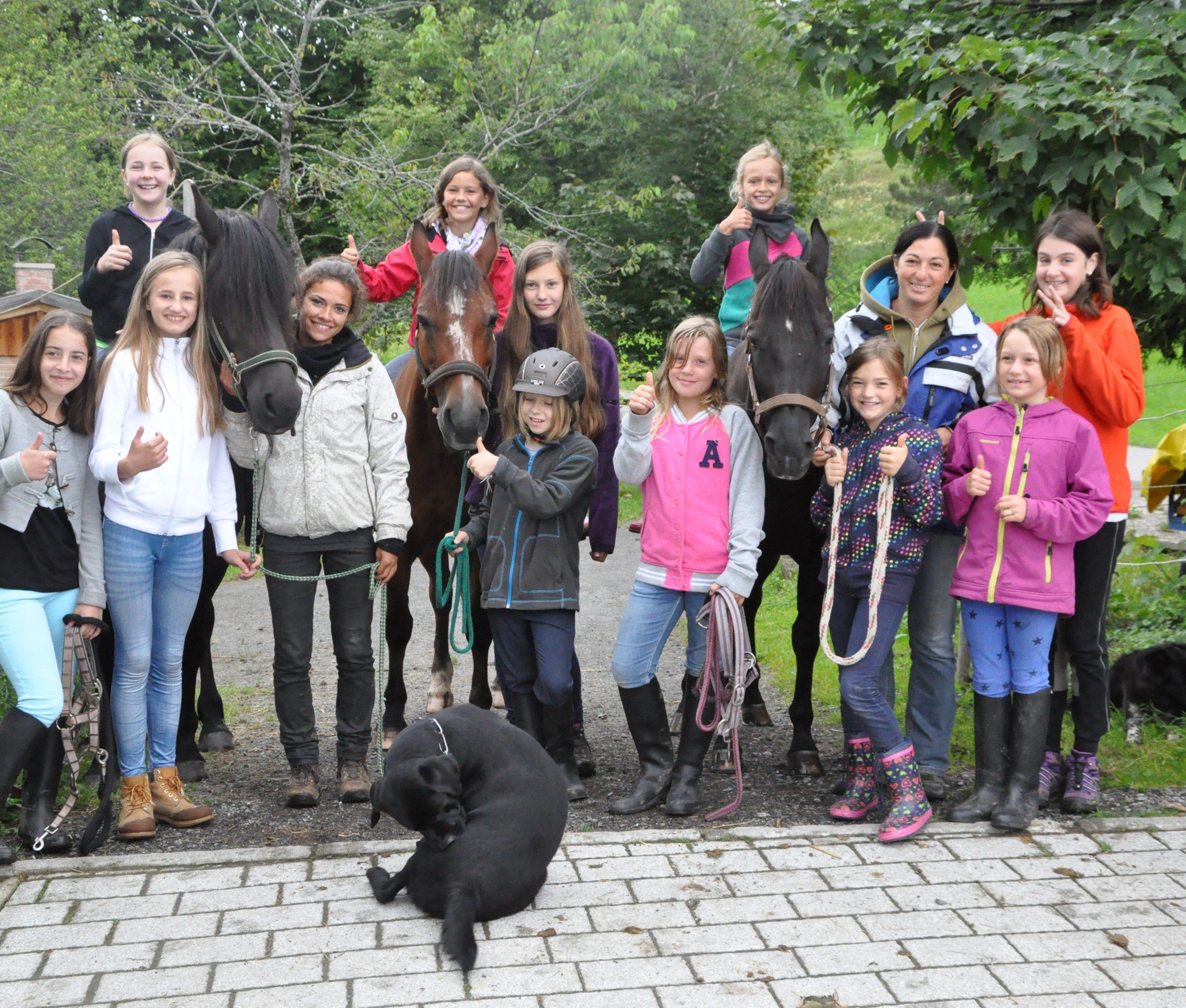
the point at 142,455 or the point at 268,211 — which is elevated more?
the point at 268,211

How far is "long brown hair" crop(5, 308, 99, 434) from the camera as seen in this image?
12.9 feet

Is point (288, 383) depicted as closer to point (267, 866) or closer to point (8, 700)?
point (267, 866)

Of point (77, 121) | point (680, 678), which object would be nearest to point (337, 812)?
point (680, 678)

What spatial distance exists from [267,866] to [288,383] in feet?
5.55

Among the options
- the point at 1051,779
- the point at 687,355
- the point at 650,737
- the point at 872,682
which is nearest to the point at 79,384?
the point at 687,355

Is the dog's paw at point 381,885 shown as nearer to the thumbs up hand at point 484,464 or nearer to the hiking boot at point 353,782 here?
the hiking boot at point 353,782

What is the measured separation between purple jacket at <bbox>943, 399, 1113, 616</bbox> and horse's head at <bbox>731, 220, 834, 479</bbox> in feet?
1.98

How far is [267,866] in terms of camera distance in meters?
3.84

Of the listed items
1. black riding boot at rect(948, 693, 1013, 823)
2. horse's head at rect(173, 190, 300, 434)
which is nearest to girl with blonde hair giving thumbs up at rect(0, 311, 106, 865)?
horse's head at rect(173, 190, 300, 434)

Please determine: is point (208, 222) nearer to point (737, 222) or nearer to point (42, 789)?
point (42, 789)

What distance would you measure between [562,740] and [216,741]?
190 centimetres

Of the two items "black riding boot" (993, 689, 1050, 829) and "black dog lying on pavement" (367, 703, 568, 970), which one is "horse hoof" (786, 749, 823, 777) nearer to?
"black riding boot" (993, 689, 1050, 829)

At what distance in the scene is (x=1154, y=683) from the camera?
5531 mm

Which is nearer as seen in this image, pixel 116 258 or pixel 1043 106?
pixel 116 258
